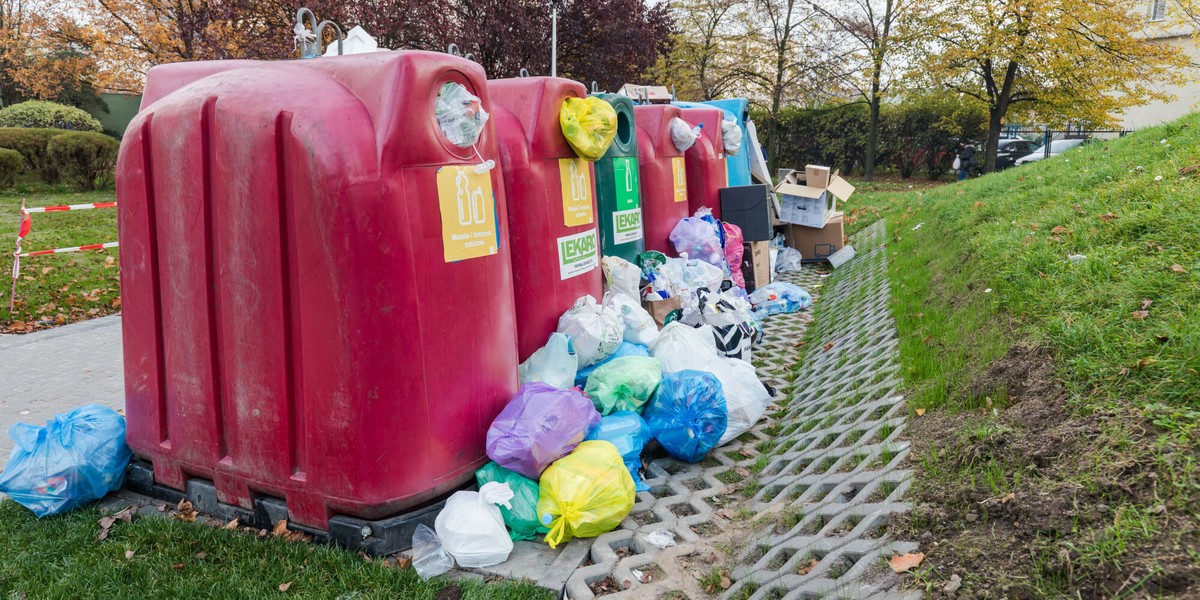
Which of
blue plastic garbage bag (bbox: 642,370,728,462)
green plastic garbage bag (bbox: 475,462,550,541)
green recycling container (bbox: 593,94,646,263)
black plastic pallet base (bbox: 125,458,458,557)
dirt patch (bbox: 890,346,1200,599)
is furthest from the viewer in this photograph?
green recycling container (bbox: 593,94,646,263)

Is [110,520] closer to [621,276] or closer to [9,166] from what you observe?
[621,276]

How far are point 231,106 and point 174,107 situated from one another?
0.35 m

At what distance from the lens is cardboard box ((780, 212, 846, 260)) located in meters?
9.75

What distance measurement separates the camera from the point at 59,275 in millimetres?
8164

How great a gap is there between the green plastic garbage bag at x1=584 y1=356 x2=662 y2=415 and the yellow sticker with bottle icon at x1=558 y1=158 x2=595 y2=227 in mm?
939

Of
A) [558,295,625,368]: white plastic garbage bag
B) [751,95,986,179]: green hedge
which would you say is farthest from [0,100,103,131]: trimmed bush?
[558,295,625,368]: white plastic garbage bag

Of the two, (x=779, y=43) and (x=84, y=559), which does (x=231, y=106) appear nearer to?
(x=84, y=559)

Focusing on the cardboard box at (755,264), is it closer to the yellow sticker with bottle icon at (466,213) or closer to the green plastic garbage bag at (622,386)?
the green plastic garbage bag at (622,386)

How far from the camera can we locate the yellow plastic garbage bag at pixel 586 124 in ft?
Result: 14.1

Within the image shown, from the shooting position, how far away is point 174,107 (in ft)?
10.3

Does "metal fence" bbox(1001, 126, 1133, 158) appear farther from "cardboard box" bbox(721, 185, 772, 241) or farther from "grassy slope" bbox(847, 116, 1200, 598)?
"grassy slope" bbox(847, 116, 1200, 598)

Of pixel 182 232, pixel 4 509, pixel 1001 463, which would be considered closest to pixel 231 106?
pixel 182 232

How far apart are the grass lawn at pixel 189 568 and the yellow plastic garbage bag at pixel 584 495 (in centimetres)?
34

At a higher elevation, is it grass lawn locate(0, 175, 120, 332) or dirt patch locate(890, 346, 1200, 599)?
grass lawn locate(0, 175, 120, 332)
